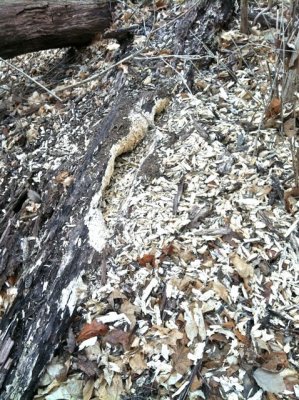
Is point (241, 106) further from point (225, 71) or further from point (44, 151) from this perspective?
point (44, 151)

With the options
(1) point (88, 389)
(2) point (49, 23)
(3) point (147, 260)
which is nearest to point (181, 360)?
(1) point (88, 389)

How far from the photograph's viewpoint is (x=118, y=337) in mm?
1901

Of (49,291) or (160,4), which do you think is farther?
(160,4)

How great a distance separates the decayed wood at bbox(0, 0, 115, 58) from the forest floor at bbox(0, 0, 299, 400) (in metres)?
0.52

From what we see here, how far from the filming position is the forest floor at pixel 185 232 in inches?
71.2

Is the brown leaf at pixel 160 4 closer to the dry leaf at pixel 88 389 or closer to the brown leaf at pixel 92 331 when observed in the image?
the brown leaf at pixel 92 331

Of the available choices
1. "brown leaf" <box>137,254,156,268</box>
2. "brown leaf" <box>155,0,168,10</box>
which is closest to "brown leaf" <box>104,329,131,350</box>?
"brown leaf" <box>137,254,156,268</box>

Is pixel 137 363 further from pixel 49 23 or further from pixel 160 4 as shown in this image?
pixel 160 4

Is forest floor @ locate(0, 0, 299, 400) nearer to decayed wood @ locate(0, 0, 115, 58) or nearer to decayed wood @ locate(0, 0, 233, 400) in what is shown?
decayed wood @ locate(0, 0, 233, 400)

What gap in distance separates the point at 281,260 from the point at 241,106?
1.25 meters

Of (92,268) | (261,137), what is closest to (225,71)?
(261,137)

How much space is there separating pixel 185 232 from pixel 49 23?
2.34 meters

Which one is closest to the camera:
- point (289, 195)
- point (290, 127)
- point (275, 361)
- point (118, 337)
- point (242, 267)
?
point (275, 361)

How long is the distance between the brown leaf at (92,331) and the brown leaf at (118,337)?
27 millimetres
